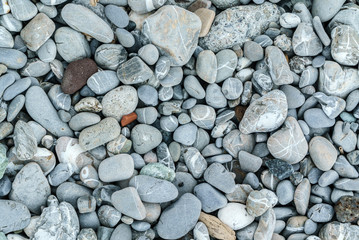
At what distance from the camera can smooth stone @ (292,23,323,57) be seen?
2.44 m

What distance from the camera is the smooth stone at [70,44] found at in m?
2.25

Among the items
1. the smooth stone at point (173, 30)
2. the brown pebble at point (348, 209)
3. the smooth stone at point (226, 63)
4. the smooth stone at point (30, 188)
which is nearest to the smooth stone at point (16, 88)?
the smooth stone at point (30, 188)

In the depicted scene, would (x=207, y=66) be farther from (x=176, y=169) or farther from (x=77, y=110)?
(x=77, y=110)

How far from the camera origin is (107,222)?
214 cm

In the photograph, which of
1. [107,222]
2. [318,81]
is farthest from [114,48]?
[318,81]

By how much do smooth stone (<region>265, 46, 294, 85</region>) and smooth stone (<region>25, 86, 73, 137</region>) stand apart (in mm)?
1329

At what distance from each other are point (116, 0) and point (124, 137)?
0.86 metres

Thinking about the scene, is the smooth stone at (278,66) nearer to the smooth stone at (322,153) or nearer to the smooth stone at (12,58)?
the smooth stone at (322,153)

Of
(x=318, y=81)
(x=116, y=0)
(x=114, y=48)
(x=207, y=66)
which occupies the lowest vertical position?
(x=318, y=81)

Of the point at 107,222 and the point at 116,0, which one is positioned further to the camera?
the point at 116,0

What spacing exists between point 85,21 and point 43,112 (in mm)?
594

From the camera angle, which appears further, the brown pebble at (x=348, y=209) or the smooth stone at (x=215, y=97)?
the smooth stone at (x=215, y=97)

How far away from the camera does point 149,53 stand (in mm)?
2275

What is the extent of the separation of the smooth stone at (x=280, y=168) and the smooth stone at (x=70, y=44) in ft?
4.42
